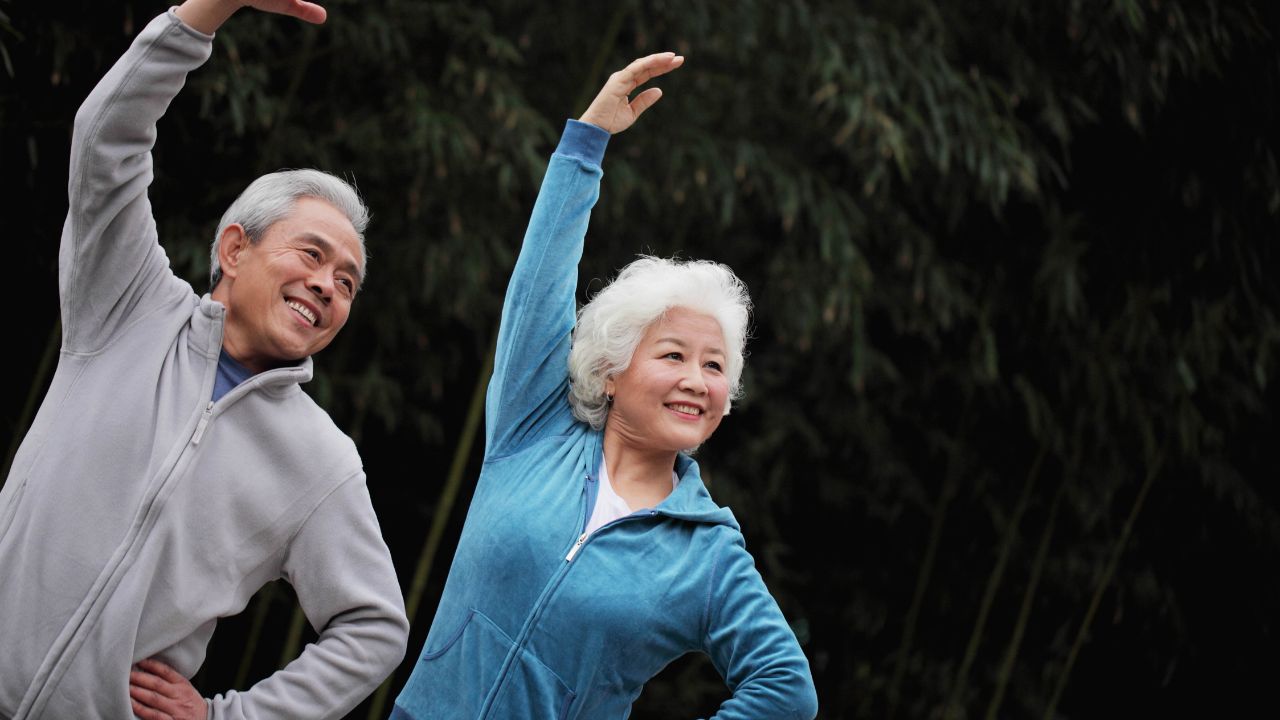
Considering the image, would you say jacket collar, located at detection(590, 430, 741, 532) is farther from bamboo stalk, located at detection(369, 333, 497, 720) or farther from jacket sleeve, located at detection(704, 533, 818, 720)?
bamboo stalk, located at detection(369, 333, 497, 720)

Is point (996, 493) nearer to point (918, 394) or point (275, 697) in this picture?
point (918, 394)

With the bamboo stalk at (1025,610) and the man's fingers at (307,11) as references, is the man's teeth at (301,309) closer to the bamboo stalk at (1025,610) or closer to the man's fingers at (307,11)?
the man's fingers at (307,11)

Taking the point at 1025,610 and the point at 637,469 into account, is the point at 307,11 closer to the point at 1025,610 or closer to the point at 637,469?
the point at 637,469

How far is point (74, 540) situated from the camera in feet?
4.95

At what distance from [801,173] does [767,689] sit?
2.35 metres

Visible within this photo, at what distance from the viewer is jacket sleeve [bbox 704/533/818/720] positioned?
1739 millimetres

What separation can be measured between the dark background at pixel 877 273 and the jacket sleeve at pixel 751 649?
171 cm

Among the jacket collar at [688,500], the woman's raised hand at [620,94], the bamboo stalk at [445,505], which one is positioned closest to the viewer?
the jacket collar at [688,500]

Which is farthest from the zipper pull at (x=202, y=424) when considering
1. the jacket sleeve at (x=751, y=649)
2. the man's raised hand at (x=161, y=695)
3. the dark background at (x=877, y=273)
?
the dark background at (x=877, y=273)

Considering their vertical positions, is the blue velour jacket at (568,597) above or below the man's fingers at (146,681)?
above

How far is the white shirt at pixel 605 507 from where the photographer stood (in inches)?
73.4

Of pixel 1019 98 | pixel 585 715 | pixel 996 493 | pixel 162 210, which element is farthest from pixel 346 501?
pixel 996 493

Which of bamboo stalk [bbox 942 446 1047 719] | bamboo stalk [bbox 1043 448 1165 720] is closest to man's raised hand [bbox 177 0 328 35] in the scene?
bamboo stalk [bbox 942 446 1047 719]

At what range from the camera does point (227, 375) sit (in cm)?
166
